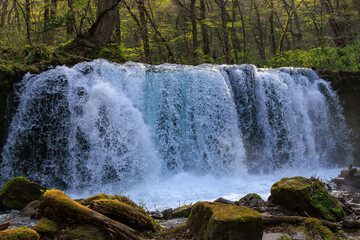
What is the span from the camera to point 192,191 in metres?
7.30

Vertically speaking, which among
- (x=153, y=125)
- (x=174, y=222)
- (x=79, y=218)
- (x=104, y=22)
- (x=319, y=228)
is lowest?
(x=174, y=222)

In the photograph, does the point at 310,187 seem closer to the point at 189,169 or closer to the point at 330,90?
the point at 189,169

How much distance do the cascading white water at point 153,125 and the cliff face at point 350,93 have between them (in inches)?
68.7

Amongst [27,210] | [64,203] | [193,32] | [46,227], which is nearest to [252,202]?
[64,203]

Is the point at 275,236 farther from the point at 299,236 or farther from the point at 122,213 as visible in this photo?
the point at 122,213

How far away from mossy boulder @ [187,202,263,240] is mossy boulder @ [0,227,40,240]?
5.56ft

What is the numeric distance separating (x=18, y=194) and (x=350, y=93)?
13521 mm

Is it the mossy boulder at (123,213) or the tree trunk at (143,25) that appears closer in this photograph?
the mossy boulder at (123,213)

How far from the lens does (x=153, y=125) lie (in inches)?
349

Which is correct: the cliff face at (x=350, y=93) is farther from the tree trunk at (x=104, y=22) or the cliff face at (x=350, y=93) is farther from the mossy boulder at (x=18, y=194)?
the mossy boulder at (x=18, y=194)

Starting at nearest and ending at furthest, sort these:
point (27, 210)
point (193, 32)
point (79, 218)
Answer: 1. point (79, 218)
2. point (27, 210)
3. point (193, 32)

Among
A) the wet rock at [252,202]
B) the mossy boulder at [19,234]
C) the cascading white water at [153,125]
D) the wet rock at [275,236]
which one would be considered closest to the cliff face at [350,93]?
the cascading white water at [153,125]

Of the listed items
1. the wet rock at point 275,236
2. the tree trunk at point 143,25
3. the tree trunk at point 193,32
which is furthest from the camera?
the tree trunk at point 193,32

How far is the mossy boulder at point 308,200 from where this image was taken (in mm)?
4258
